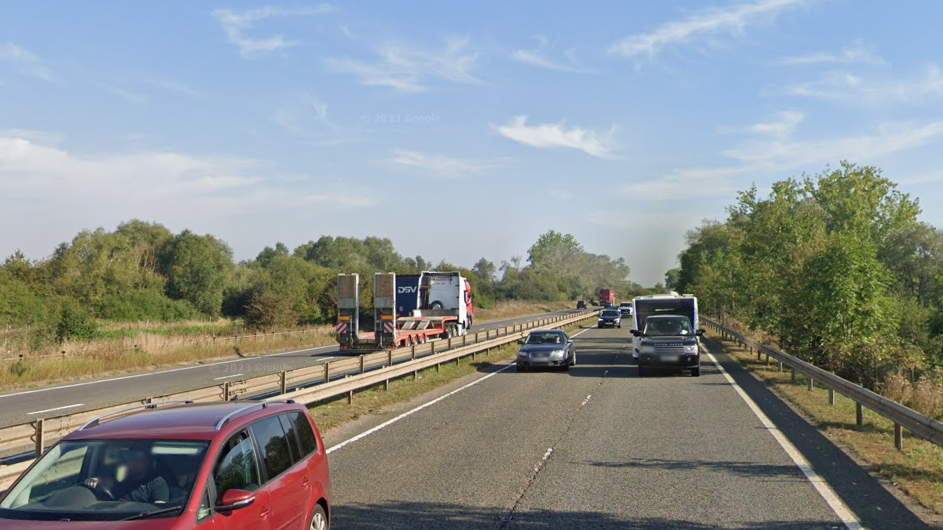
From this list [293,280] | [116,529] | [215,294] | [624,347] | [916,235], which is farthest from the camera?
[215,294]

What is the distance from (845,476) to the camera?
936 centimetres

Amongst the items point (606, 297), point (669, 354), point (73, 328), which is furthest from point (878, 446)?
point (606, 297)

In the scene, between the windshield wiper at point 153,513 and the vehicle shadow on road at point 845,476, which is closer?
the windshield wiper at point 153,513

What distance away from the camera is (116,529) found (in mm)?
4203

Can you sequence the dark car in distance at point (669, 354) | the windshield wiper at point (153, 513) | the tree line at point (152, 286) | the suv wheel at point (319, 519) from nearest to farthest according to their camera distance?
the windshield wiper at point (153, 513) → the suv wheel at point (319, 519) → the dark car in distance at point (669, 354) → the tree line at point (152, 286)

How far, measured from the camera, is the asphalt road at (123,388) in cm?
1664

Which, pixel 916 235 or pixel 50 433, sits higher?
pixel 916 235

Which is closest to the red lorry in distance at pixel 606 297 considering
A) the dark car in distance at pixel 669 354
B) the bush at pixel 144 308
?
the bush at pixel 144 308

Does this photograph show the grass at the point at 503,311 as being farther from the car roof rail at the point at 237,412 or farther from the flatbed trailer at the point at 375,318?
the car roof rail at the point at 237,412

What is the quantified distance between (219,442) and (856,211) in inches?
2269

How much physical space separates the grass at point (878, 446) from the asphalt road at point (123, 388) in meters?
12.7

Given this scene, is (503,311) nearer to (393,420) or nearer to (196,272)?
(196,272)

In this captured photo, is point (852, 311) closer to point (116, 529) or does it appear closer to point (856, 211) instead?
point (116, 529)

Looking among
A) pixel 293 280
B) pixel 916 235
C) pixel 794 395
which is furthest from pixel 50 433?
pixel 916 235
